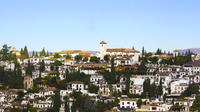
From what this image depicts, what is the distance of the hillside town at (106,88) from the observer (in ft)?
129

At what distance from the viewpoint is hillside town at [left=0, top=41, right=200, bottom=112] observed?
39.2 metres

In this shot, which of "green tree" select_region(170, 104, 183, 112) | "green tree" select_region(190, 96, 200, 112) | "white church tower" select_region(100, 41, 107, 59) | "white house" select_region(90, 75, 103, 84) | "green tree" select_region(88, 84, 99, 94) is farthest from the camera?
"white church tower" select_region(100, 41, 107, 59)

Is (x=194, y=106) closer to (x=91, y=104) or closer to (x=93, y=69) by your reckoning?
(x=91, y=104)

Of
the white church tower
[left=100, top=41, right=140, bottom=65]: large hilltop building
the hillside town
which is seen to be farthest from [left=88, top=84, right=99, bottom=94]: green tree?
the white church tower

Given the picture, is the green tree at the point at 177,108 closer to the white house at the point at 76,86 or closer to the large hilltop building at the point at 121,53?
the white house at the point at 76,86

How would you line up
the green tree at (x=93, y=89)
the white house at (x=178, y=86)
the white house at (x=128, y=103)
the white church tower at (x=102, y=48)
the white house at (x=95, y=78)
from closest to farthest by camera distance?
the white house at (x=128, y=103) → the white house at (x=178, y=86) → the green tree at (x=93, y=89) → the white house at (x=95, y=78) → the white church tower at (x=102, y=48)

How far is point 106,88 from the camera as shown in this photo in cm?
4688

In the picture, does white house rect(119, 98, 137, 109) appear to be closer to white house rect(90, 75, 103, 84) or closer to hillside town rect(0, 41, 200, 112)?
hillside town rect(0, 41, 200, 112)

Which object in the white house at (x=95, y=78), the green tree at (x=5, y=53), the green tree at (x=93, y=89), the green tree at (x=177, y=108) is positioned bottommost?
the green tree at (x=177, y=108)

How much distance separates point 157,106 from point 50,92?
15143 mm

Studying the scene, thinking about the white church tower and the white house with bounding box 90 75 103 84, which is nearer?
the white house with bounding box 90 75 103 84

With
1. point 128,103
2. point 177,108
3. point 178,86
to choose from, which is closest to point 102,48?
point 178,86

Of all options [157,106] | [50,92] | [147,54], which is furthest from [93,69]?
[157,106]

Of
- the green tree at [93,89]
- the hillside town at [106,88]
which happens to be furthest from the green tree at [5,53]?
the green tree at [93,89]
